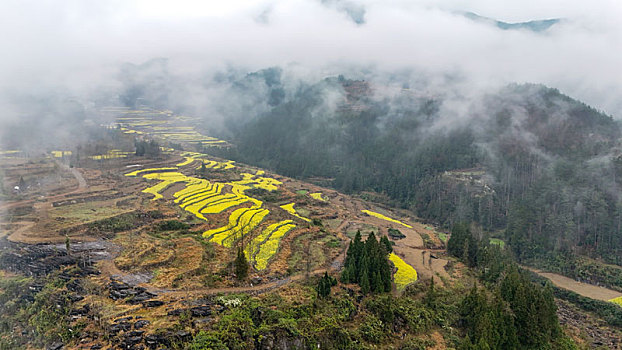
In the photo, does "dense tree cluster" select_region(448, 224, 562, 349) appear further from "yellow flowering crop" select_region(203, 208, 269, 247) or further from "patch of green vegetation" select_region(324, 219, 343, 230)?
"patch of green vegetation" select_region(324, 219, 343, 230)

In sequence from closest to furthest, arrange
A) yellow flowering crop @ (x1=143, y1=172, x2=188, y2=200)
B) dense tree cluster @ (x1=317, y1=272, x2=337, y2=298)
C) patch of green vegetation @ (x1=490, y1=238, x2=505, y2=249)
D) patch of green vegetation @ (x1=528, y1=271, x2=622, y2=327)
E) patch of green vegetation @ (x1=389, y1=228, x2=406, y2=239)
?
dense tree cluster @ (x1=317, y1=272, x2=337, y2=298) → patch of green vegetation @ (x1=528, y1=271, x2=622, y2=327) → patch of green vegetation @ (x1=389, y1=228, x2=406, y2=239) → yellow flowering crop @ (x1=143, y1=172, x2=188, y2=200) → patch of green vegetation @ (x1=490, y1=238, x2=505, y2=249)

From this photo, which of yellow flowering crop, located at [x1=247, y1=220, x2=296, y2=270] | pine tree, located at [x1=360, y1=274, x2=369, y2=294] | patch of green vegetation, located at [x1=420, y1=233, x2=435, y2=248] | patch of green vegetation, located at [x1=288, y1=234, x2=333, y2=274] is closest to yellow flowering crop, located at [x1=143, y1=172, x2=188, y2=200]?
yellow flowering crop, located at [x1=247, y1=220, x2=296, y2=270]

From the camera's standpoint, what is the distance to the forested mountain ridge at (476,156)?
7775cm

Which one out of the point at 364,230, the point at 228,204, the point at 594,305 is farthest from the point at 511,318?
the point at 228,204

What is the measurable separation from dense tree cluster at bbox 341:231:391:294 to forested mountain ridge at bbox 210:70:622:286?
48274mm

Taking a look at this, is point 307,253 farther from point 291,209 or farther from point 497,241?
point 497,241

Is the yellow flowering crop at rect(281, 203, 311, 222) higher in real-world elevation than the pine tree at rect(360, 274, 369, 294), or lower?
lower

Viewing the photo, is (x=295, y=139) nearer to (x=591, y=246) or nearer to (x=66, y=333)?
(x=591, y=246)

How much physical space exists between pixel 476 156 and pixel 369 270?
268ft

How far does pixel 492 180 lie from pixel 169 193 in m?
79.5

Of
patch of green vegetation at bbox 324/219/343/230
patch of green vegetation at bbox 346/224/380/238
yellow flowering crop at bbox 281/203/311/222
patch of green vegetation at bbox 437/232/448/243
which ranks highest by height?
yellow flowering crop at bbox 281/203/311/222

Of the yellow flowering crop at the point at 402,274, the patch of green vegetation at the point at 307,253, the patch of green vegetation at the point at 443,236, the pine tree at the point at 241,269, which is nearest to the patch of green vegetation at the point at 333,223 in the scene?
the patch of green vegetation at the point at 307,253

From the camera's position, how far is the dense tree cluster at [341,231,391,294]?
39.1m

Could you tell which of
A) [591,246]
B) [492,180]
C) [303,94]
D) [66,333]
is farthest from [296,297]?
[303,94]
